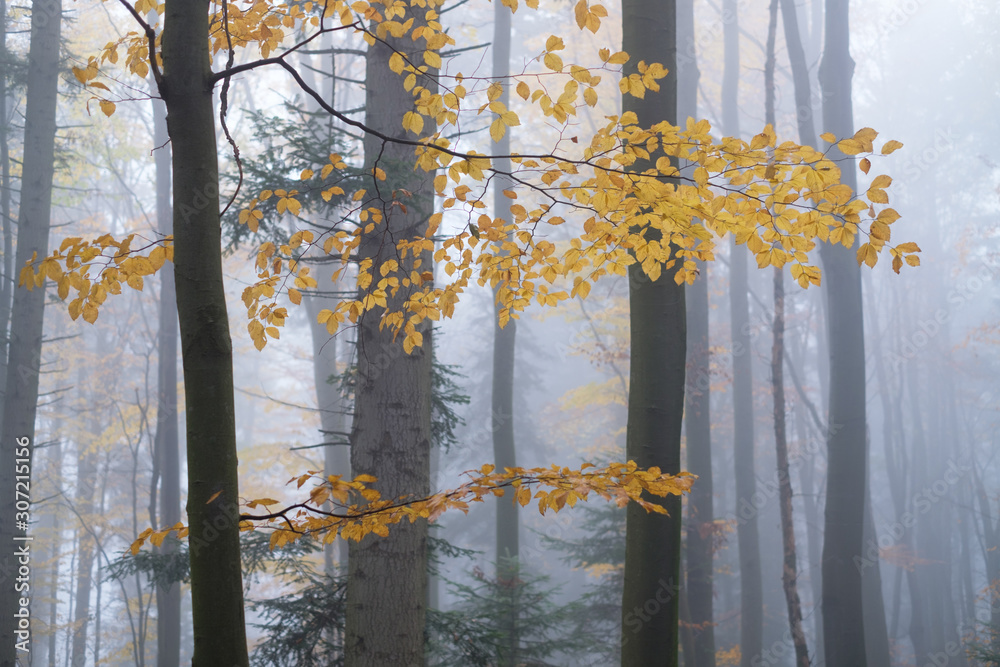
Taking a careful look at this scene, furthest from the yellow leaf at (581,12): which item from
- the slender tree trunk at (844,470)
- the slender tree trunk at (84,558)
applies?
the slender tree trunk at (84,558)

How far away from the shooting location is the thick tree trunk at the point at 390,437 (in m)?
4.24

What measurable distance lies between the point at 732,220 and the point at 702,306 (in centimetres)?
905

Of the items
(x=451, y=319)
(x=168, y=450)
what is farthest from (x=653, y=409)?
(x=168, y=450)

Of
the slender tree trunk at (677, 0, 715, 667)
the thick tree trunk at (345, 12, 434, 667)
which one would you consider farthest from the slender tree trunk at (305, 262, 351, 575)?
the thick tree trunk at (345, 12, 434, 667)

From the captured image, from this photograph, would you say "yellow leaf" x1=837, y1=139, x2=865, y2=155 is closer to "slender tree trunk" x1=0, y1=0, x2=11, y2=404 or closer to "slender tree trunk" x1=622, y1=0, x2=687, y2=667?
"slender tree trunk" x1=622, y1=0, x2=687, y2=667

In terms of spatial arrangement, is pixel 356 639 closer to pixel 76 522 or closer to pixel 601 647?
pixel 601 647

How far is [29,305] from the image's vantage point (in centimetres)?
761

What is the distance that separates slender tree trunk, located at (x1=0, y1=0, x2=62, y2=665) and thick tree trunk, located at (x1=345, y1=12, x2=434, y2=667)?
4.86m

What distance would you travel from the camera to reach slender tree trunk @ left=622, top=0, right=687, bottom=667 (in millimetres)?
3408

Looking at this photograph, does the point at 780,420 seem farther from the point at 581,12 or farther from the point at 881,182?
the point at 581,12

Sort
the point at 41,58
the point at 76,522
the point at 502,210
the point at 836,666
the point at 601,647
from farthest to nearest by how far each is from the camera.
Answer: the point at 76,522 < the point at 502,210 < the point at 601,647 < the point at 41,58 < the point at 836,666

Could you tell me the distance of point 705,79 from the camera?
73.9 feet

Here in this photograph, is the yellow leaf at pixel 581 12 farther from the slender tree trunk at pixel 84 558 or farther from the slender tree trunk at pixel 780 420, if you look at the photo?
the slender tree trunk at pixel 84 558

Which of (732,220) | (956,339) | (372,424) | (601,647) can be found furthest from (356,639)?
(956,339)
